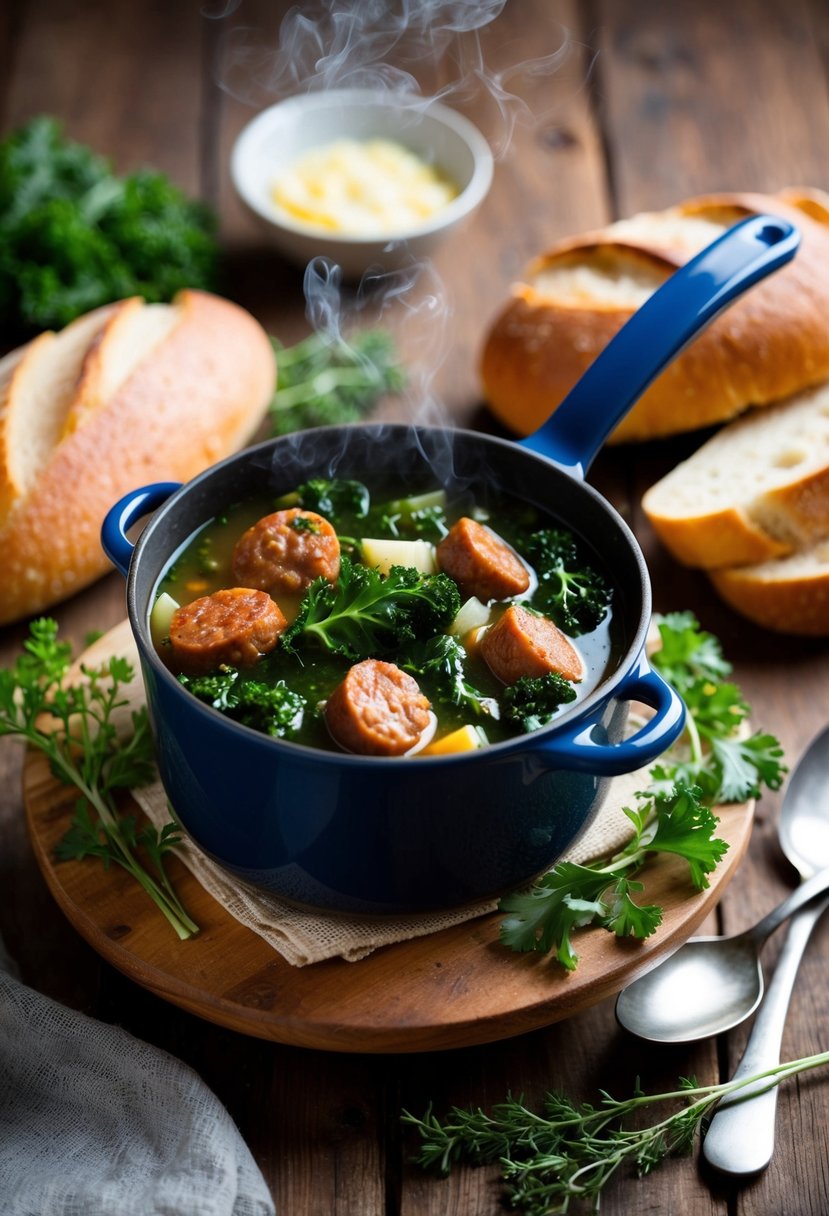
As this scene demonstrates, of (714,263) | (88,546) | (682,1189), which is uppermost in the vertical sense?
(714,263)

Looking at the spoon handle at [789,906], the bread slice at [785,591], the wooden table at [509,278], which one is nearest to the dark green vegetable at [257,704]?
the wooden table at [509,278]

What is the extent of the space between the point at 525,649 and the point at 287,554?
522 mm

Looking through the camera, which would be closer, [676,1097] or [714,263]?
[676,1097]

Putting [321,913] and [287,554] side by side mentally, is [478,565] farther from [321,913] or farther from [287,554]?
[321,913]

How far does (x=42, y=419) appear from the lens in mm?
3494

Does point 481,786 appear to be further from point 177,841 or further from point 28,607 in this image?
point 28,607

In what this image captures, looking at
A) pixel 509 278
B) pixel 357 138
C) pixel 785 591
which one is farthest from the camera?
pixel 357 138

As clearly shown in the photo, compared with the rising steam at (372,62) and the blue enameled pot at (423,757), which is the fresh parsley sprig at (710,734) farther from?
the rising steam at (372,62)

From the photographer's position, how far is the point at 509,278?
444cm

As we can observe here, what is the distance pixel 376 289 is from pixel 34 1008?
9.31 ft

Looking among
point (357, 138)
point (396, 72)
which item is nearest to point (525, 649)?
point (357, 138)

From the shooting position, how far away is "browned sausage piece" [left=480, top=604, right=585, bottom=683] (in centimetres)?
227

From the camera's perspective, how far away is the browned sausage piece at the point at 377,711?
2.14m

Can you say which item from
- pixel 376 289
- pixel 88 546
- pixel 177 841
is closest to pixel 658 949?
pixel 177 841
